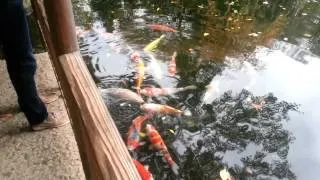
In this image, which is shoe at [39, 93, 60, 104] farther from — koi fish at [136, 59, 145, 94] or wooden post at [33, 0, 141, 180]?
koi fish at [136, 59, 145, 94]

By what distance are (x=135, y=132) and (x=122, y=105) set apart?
0.54 metres

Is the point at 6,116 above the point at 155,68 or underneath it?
above

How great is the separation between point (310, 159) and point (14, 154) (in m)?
3.59

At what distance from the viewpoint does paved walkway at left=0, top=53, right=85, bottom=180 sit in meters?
2.72

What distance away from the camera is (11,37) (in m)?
2.53

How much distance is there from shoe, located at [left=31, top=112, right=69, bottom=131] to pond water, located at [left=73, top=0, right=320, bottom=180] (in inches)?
50.4

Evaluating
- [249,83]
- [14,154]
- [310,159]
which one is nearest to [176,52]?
[249,83]

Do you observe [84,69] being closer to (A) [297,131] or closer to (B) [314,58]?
(A) [297,131]

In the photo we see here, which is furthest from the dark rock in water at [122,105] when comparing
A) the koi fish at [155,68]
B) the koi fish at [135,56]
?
the koi fish at [135,56]

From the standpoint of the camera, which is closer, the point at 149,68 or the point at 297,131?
the point at 297,131

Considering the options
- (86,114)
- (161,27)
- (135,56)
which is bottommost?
(135,56)

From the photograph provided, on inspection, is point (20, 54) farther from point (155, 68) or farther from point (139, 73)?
point (155, 68)

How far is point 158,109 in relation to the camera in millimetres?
4832

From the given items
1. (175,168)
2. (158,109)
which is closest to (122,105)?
(158,109)
